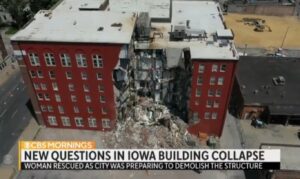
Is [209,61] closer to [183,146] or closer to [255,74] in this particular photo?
[183,146]

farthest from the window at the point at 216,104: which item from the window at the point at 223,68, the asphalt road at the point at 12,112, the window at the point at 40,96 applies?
the asphalt road at the point at 12,112

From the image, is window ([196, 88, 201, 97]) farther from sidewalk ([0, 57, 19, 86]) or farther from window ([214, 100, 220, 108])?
sidewalk ([0, 57, 19, 86])

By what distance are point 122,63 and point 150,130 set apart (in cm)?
1607

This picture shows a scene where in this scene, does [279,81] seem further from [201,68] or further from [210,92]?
[201,68]

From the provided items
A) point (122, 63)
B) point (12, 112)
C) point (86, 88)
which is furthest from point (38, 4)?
point (122, 63)

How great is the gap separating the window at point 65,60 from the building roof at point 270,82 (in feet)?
124

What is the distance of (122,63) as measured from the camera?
180ft

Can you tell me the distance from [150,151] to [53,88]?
22412 millimetres

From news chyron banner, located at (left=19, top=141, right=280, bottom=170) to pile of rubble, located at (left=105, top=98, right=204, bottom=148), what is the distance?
4245 mm

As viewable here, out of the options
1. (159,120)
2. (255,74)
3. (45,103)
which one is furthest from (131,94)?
(255,74)

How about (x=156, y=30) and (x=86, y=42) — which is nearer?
(x=86, y=42)

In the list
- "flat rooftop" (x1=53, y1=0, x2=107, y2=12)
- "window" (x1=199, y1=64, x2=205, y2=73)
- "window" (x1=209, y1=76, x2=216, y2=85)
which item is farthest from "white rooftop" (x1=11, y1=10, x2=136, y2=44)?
"window" (x1=209, y1=76, x2=216, y2=85)

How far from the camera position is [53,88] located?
5925cm

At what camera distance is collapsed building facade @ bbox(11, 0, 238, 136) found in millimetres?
53125
